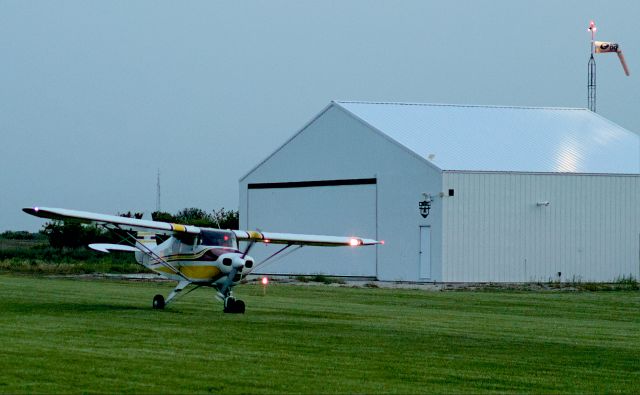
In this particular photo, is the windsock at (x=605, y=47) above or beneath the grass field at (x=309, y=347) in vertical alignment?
above

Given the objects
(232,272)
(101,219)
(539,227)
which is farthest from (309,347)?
(539,227)

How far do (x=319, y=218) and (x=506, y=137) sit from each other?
9.24 m

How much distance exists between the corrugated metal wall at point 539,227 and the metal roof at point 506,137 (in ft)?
2.45

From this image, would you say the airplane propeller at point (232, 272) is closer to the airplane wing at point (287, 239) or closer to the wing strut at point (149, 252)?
the wing strut at point (149, 252)

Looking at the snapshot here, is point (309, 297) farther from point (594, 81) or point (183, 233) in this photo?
point (594, 81)

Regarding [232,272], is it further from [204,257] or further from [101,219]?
[101,219]

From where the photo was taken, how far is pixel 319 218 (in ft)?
186

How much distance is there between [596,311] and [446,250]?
15798 mm

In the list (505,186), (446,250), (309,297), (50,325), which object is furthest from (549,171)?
(50,325)

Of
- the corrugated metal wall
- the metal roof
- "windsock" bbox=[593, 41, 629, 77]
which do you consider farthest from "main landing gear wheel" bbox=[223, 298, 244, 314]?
"windsock" bbox=[593, 41, 629, 77]

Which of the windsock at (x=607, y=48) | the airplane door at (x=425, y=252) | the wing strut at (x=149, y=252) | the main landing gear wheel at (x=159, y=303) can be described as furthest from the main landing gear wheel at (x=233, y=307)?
the windsock at (x=607, y=48)

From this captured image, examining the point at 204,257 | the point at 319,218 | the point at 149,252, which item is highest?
the point at 319,218

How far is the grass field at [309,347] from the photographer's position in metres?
15.9

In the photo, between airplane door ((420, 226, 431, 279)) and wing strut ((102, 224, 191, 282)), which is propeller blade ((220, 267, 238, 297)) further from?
airplane door ((420, 226, 431, 279))
